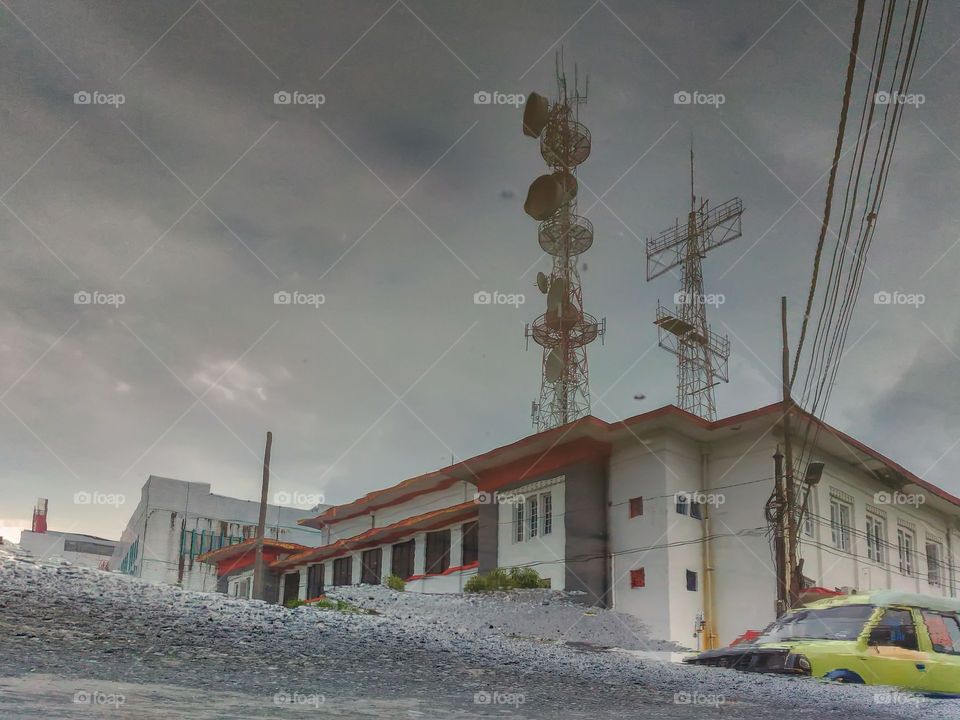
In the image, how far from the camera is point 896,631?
11.7m

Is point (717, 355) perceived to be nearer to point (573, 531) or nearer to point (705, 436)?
point (705, 436)

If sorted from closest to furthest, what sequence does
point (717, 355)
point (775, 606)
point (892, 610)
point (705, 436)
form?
point (892, 610) < point (775, 606) < point (705, 436) < point (717, 355)

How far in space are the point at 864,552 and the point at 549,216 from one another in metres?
16.2

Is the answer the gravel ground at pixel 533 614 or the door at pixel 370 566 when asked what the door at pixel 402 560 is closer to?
the door at pixel 370 566

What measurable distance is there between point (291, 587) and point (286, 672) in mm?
35712

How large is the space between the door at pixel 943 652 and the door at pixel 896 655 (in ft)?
0.35

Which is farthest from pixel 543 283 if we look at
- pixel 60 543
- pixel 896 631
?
pixel 60 543

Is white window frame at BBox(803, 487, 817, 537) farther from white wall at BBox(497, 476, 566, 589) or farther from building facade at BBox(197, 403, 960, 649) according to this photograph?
white wall at BBox(497, 476, 566, 589)

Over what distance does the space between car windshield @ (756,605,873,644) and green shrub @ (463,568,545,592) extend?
38.5 ft

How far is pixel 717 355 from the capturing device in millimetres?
31734

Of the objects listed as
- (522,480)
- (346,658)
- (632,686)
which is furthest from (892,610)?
(522,480)

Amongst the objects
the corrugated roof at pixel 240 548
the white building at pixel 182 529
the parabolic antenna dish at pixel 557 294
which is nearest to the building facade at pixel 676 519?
the parabolic antenna dish at pixel 557 294

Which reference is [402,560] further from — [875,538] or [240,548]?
[875,538]

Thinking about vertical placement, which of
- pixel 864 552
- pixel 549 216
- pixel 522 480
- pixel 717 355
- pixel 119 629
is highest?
pixel 549 216
